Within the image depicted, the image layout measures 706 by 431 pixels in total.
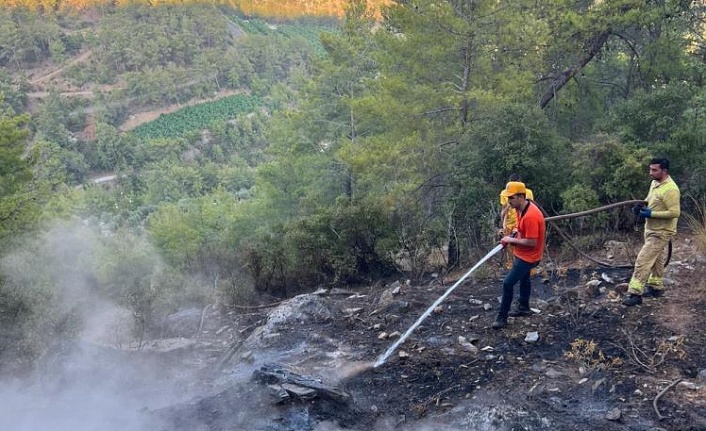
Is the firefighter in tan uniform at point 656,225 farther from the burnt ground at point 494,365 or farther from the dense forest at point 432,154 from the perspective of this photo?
the dense forest at point 432,154


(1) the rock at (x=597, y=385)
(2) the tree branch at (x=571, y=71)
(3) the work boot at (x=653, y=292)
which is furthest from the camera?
(2) the tree branch at (x=571, y=71)

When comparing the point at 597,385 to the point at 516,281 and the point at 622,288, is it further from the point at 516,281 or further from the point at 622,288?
the point at 622,288

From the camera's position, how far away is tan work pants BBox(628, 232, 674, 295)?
6.35m

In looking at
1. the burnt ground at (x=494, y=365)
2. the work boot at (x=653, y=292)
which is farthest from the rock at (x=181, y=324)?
the work boot at (x=653, y=292)

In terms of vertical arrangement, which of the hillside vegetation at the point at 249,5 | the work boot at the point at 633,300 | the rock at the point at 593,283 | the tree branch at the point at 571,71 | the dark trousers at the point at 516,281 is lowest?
the rock at the point at 593,283

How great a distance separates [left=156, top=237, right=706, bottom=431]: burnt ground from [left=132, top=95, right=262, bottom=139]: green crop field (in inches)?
3613

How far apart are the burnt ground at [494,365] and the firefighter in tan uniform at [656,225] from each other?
0.29m

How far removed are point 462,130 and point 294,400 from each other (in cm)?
743

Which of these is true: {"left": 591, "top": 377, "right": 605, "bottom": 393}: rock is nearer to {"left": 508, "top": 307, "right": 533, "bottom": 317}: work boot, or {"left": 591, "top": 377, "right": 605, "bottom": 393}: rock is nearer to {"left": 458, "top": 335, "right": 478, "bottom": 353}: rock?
{"left": 458, "top": 335, "right": 478, "bottom": 353}: rock

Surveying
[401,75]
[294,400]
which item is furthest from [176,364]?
[401,75]

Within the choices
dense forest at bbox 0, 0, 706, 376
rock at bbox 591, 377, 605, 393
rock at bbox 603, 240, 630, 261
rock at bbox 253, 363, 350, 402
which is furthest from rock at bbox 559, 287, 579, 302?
rock at bbox 253, 363, 350, 402

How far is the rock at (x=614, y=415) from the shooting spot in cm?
477

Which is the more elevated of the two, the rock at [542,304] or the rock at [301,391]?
the rock at [542,304]

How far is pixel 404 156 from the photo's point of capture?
480 inches
